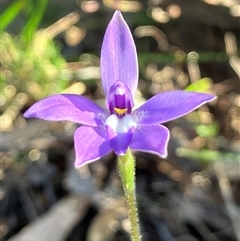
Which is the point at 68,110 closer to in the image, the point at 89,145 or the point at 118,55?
the point at 89,145

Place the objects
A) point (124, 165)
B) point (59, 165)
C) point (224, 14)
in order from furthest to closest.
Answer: point (224, 14)
point (59, 165)
point (124, 165)

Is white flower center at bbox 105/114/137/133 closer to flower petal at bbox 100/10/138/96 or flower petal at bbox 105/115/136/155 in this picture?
flower petal at bbox 105/115/136/155

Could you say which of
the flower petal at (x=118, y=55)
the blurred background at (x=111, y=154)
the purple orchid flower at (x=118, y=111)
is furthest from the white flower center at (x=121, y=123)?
the blurred background at (x=111, y=154)

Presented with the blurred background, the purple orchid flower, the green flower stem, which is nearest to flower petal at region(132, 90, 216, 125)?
the purple orchid flower

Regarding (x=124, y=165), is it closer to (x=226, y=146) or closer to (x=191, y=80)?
(x=226, y=146)

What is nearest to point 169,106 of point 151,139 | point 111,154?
point 151,139

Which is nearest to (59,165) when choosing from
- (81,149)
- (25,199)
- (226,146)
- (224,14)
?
(25,199)
